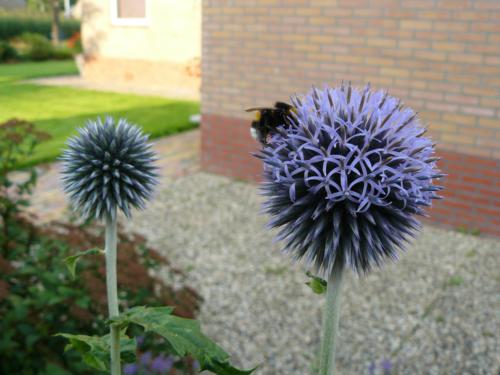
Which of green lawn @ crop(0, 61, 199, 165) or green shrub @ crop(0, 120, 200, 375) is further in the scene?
green lawn @ crop(0, 61, 199, 165)

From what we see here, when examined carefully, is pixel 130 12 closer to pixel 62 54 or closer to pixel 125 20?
pixel 125 20

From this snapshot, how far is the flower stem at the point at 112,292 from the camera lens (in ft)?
4.93

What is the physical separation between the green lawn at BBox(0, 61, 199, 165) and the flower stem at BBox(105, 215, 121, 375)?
6.99 m

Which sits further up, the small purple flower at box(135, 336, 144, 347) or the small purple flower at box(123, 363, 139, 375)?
the small purple flower at box(135, 336, 144, 347)

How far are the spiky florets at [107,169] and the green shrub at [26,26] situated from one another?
35.9 metres

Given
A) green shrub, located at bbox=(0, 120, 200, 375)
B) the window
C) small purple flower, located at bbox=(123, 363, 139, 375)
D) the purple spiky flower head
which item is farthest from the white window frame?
the purple spiky flower head

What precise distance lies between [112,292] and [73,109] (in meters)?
12.2

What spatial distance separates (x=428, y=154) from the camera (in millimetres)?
1488

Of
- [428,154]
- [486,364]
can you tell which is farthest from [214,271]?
[428,154]

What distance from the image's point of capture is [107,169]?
217 cm

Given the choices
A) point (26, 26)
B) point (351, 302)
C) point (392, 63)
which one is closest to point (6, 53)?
point (26, 26)

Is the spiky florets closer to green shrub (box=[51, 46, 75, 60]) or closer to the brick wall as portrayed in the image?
the brick wall

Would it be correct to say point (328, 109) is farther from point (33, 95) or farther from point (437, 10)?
point (33, 95)

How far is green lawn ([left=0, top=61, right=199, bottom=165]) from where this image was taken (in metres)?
10.6
